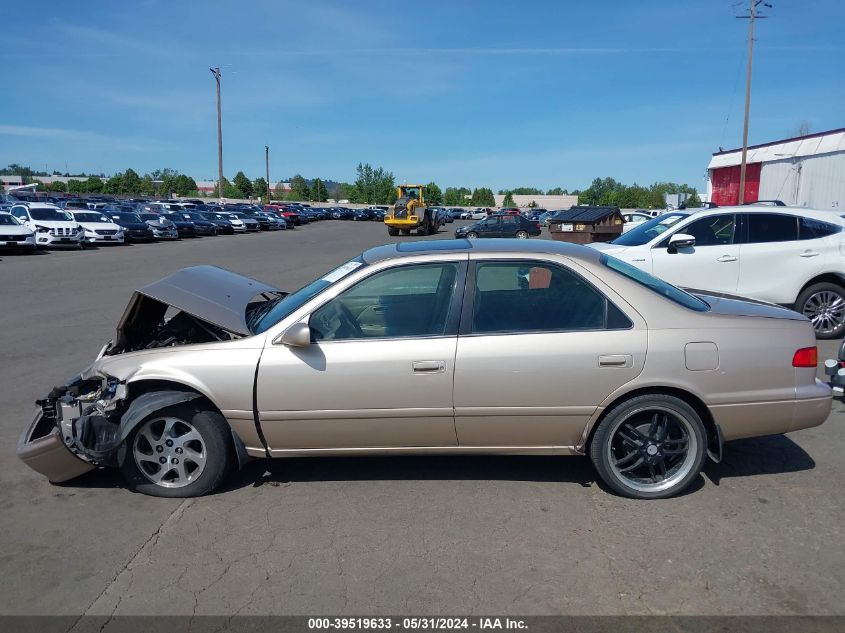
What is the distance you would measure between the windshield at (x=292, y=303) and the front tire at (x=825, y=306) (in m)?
6.80

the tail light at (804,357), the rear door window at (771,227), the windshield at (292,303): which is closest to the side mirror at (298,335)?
the windshield at (292,303)

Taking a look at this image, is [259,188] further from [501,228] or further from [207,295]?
[207,295]

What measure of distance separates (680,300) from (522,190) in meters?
196

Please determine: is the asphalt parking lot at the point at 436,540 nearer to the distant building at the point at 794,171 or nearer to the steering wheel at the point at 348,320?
the steering wheel at the point at 348,320

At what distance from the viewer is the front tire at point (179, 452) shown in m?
4.25

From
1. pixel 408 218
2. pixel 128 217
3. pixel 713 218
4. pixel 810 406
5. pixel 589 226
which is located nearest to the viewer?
pixel 810 406

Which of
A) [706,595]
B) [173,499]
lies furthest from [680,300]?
[173,499]

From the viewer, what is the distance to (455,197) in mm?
147250

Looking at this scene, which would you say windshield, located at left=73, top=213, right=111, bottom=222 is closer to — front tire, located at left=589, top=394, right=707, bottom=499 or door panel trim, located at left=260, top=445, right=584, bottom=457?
door panel trim, located at left=260, top=445, right=584, bottom=457

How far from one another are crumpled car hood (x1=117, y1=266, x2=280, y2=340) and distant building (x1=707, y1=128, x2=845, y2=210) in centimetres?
3282

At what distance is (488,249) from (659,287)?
1.20 metres

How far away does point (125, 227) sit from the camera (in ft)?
105

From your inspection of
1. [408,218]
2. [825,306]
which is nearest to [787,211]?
[825,306]

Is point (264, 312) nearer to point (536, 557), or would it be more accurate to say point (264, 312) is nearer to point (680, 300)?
point (536, 557)
